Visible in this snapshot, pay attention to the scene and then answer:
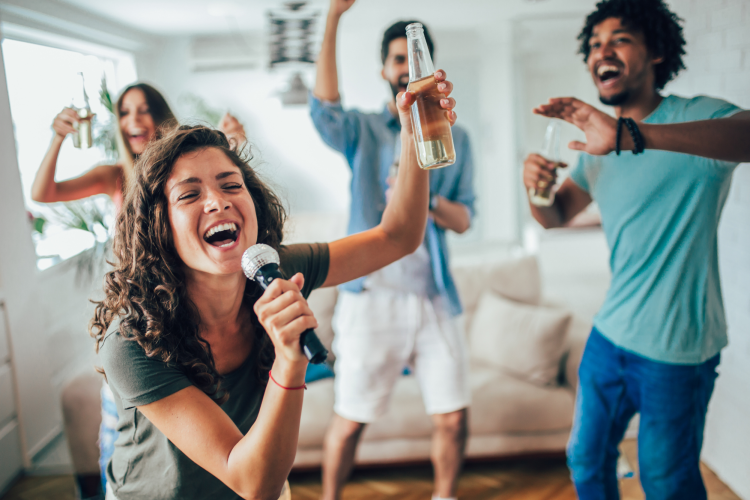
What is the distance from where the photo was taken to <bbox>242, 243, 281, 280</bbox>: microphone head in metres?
0.74

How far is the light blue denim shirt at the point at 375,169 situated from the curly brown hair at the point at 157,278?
27.1 inches

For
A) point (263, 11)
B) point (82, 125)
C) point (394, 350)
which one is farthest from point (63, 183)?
point (263, 11)

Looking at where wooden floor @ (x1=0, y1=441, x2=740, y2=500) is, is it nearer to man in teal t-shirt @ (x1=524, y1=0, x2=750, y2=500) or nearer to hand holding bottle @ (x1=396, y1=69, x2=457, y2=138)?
man in teal t-shirt @ (x1=524, y1=0, x2=750, y2=500)

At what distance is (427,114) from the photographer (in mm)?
895

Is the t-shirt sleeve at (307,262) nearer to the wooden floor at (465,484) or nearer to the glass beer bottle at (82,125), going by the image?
the glass beer bottle at (82,125)

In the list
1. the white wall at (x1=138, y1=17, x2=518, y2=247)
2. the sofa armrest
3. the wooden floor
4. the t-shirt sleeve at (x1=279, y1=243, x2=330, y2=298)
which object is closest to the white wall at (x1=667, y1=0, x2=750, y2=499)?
the wooden floor

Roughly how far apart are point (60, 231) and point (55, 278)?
280 millimetres

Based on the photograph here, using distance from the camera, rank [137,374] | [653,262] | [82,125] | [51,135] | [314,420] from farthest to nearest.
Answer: [51,135], [314,420], [82,125], [653,262], [137,374]

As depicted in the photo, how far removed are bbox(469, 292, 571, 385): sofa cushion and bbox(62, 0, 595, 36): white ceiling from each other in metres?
2.37

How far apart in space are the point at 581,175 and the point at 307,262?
794 millimetres

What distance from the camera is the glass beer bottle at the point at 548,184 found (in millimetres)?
1327

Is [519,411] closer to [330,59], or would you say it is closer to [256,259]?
[330,59]

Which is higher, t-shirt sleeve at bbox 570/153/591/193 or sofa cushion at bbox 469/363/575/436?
t-shirt sleeve at bbox 570/153/591/193

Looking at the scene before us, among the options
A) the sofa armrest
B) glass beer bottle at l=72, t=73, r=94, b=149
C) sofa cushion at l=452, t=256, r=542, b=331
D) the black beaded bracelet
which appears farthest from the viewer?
sofa cushion at l=452, t=256, r=542, b=331
